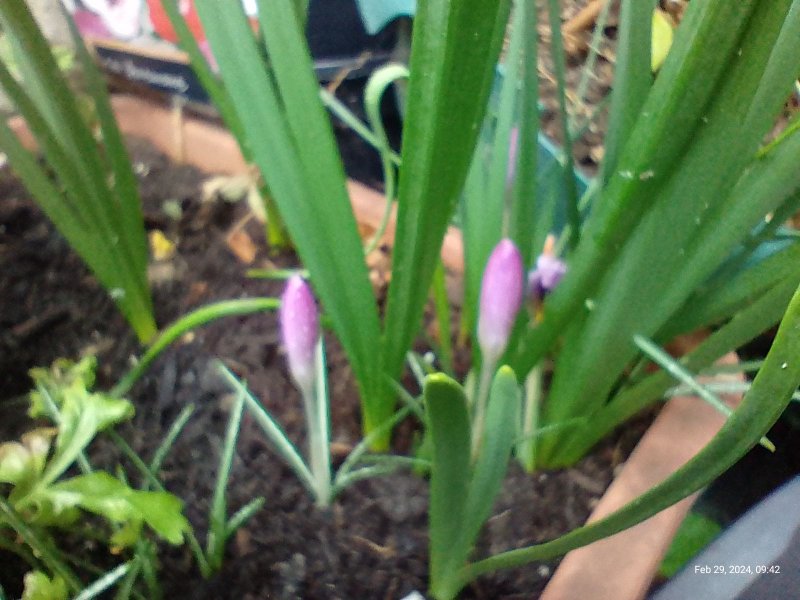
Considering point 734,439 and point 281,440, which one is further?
point 281,440

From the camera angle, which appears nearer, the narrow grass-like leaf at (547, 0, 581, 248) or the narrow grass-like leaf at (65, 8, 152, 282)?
the narrow grass-like leaf at (547, 0, 581, 248)

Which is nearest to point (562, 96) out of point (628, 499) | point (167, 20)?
point (628, 499)

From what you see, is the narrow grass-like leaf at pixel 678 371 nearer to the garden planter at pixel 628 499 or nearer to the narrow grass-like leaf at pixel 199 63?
the garden planter at pixel 628 499

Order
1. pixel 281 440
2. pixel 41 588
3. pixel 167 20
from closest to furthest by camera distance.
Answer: pixel 41 588, pixel 281 440, pixel 167 20

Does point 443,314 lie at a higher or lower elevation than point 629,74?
lower

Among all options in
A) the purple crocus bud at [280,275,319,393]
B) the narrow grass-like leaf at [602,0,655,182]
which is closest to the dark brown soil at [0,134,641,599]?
the purple crocus bud at [280,275,319,393]

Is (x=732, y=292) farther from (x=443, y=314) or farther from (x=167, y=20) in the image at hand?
(x=167, y=20)
